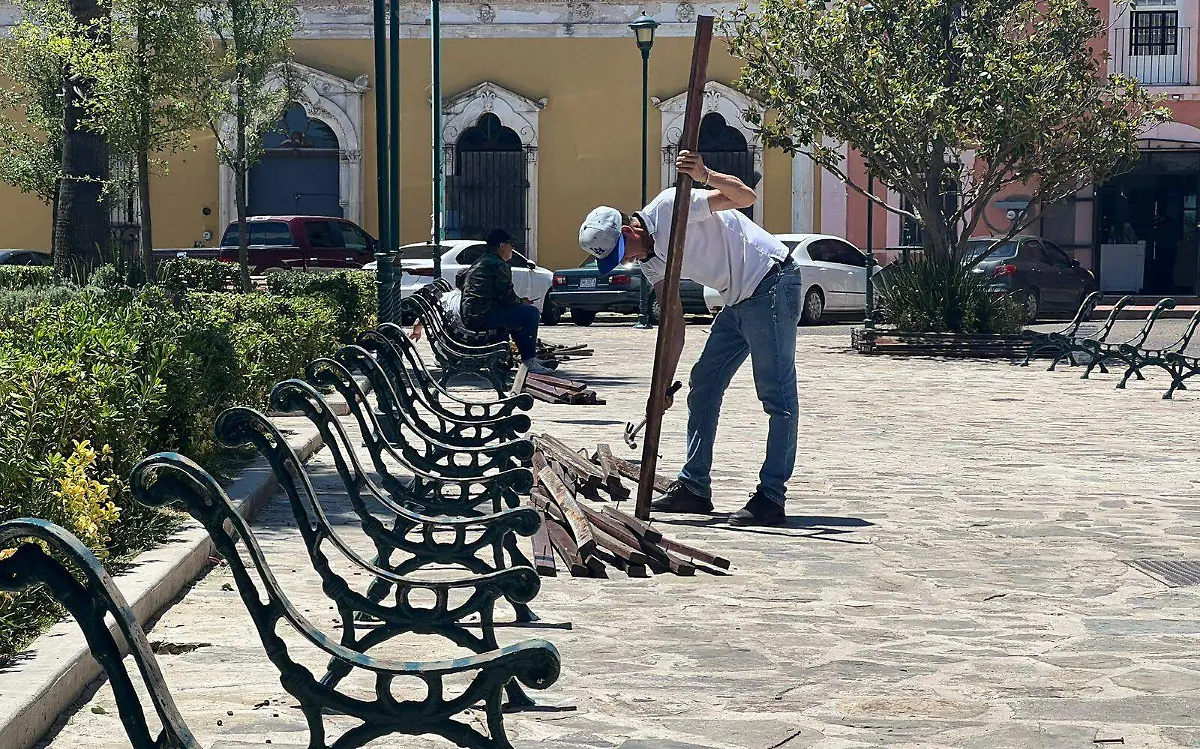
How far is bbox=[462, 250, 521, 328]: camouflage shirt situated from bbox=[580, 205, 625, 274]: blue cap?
7.03 meters

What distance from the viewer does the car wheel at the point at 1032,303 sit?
29.1 meters

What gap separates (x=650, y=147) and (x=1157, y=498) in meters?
29.2

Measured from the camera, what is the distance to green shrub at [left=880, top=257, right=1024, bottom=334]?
73.4 ft

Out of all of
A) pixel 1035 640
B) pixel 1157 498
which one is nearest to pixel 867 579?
pixel 1035 640

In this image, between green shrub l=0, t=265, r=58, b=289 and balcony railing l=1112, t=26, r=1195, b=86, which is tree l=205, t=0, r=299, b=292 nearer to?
green shrub l=0, t=265, r=58, b=289

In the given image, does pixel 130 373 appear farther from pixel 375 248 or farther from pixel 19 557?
pixel 375 248

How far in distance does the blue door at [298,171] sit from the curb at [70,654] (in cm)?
3188

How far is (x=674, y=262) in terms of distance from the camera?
7.41m

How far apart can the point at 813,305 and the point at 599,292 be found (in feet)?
12.1

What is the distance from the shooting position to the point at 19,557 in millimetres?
2652

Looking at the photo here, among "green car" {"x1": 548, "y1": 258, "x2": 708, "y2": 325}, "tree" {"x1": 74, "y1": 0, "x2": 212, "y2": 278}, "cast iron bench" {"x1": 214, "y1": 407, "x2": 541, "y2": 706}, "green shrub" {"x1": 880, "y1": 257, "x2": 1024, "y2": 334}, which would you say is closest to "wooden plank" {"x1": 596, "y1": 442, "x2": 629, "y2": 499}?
"cast iron bench" {"x1": 214, "y1": 407, "x2": 541, "y2": 706}

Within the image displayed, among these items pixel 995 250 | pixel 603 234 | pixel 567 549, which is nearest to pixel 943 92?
pixel 995 250

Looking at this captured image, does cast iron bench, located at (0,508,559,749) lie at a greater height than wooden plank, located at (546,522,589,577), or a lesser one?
greater

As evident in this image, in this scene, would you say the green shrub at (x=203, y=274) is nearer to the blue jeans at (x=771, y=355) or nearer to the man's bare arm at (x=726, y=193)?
the blue jeans at (x=771, y=355)
